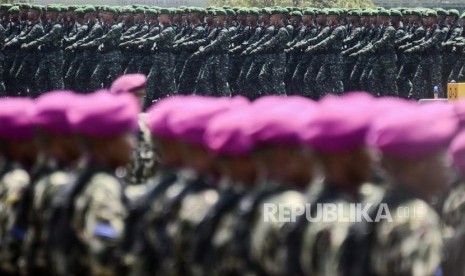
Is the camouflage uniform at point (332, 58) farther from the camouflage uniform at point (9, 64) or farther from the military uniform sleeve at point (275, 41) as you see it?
the camouflage uniform at point (9, 64)

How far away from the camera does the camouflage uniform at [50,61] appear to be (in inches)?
806

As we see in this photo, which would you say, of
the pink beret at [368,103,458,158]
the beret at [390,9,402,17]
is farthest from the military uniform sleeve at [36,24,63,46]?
the pink beret at [368,103,458,158]

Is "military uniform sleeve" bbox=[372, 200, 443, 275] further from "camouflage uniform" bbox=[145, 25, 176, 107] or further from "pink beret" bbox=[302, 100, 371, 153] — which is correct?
"camouflage uniform" bbox=[145, 25, 176, 107]

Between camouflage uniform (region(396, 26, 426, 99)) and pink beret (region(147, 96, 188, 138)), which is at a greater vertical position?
pink beret (region(147, 96, 188, 138))

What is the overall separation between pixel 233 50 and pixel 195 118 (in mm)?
16597

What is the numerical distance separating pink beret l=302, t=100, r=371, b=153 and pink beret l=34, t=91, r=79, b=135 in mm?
1306

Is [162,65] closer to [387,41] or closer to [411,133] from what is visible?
[387,41]

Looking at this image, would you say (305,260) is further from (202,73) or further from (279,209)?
(202,73)

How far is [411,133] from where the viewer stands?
163 inches

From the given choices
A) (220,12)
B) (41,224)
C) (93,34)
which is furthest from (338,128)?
(220,12)

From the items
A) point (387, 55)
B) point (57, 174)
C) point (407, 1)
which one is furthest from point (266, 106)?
point (407, 1)

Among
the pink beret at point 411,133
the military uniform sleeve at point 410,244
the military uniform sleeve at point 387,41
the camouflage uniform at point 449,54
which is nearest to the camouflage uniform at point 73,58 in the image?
the military uniform sleeve at point 387,41

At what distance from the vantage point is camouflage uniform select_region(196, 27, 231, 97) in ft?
69.7

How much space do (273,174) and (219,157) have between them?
0.30 m
